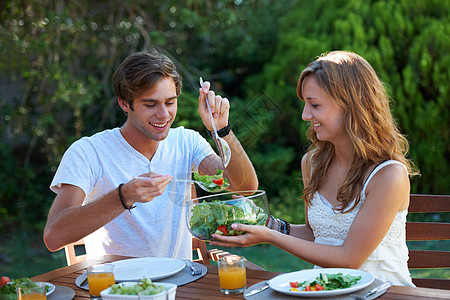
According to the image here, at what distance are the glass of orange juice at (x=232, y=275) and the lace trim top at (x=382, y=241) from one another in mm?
603

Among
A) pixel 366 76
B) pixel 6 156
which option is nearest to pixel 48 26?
pixel 6 156

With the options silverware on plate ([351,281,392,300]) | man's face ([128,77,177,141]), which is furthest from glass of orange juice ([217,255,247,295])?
man's face ([128,77,177,141])

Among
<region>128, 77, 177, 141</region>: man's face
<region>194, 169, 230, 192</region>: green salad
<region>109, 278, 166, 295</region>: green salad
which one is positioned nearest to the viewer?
<region>109, 278, 166, 295</region>: green salad

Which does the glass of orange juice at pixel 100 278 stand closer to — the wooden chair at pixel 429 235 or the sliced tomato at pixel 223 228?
the sliced tomato at pixel 223 228

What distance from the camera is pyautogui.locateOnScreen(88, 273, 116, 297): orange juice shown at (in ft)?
5.66

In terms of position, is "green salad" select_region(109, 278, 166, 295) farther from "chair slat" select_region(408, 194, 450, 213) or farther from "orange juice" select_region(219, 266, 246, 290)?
"chair slat" select_region(408, 194, 450, 213)

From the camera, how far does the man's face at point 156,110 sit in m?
2.52

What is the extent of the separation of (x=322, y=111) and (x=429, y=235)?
29.3 inches

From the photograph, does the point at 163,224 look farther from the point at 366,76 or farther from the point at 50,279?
the point at 366,76

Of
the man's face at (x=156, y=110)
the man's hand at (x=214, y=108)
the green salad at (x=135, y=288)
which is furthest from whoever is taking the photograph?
the man's face at (x=156, y=110)

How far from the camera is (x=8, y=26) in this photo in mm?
4910

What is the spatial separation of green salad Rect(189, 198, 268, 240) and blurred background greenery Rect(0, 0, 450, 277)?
2704 mm

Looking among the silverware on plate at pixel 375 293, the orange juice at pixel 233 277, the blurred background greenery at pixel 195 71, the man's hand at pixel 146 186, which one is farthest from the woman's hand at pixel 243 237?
the blurred background greenery at pixel 195 71

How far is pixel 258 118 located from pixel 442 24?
335cm
